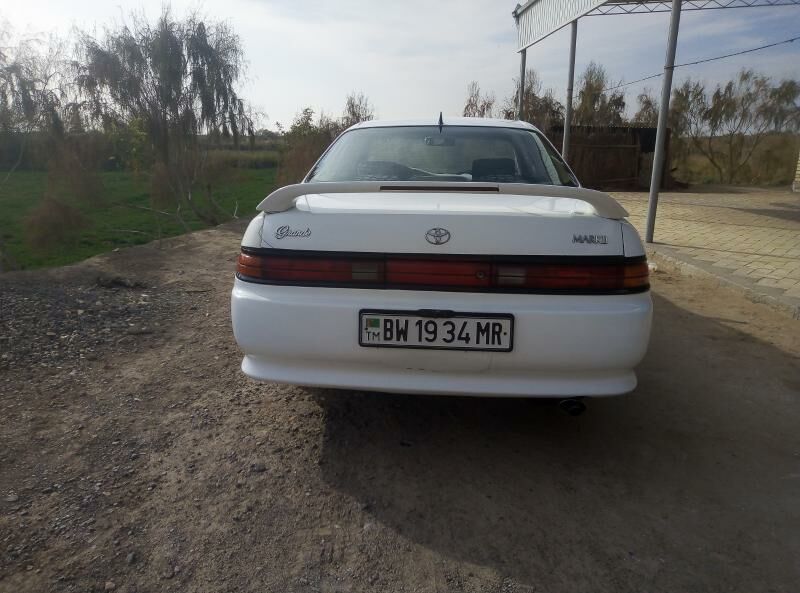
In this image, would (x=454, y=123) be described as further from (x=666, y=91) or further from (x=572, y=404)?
(x=666, y=91)

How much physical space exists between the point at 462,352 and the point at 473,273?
1.02ft

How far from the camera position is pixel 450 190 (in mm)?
2688

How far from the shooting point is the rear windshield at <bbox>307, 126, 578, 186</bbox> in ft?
10.9

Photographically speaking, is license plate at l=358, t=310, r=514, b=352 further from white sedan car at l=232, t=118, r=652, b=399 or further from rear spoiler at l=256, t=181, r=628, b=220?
rear spoiler at l=256, t=181, r=628, b=220

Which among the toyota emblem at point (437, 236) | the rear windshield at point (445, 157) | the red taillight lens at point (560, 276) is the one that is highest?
the rear windshield at point (445, 157)

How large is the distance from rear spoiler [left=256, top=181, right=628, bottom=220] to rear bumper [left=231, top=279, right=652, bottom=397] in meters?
0.35

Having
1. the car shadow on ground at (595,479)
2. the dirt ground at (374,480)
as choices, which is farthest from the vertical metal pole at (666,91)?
the car shadow on ground at (595,479)

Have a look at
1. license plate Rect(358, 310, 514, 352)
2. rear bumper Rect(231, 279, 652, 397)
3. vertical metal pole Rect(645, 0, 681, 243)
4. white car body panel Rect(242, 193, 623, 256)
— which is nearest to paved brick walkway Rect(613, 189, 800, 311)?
vertical metal pole Rect(645, 0, 681, 243)

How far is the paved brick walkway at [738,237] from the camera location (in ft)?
19.7

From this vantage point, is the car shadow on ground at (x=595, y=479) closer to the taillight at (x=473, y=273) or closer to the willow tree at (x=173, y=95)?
the taillight at (x=473, y=273)

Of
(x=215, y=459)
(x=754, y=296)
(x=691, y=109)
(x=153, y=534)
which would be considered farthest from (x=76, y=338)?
(x=691, y=109)

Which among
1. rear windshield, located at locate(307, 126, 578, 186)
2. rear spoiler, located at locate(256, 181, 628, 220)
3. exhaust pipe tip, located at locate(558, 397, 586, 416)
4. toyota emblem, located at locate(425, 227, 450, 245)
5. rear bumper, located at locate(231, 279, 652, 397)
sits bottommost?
exhaust pipe tip, located at locate(558, 397, 586, 416)

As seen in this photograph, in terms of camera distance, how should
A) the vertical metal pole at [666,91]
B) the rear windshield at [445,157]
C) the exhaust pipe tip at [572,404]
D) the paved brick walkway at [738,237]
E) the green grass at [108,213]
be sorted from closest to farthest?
the exhaust pipe tip at [572,404] → the rear windshield at [445,157] → the paved brick walkway at [738,237] → the vertical metal pole at [666,91] → the green grass at [108,213]

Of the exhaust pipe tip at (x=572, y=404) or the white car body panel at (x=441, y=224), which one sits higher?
the white car body panel at (x=441, y=224)
